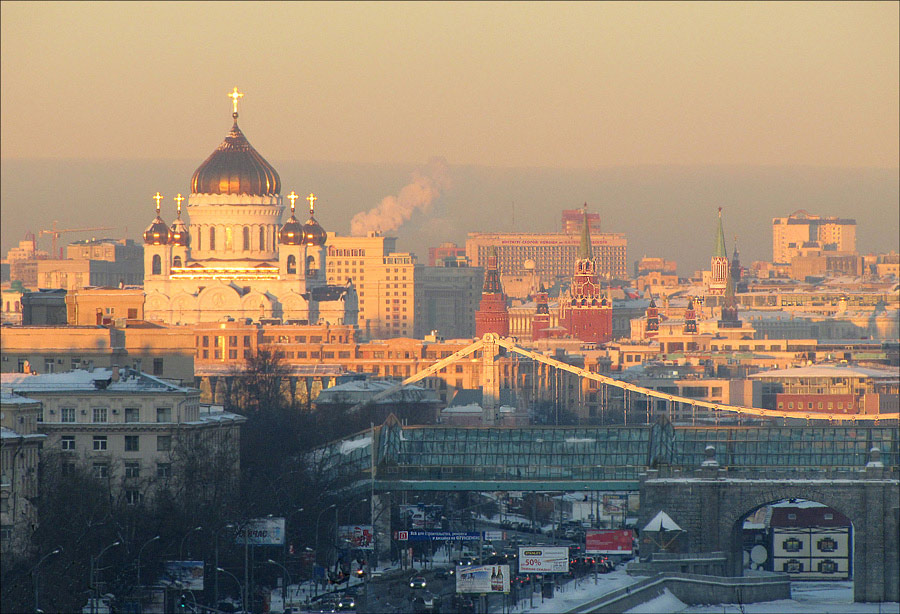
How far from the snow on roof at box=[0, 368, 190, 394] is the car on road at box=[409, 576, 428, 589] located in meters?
12.4

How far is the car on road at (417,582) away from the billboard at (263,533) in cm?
480

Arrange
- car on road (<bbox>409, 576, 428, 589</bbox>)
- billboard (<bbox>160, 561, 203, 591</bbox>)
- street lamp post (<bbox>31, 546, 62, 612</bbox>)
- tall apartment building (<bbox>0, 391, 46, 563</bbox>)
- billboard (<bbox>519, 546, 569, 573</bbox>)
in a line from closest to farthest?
1. street lamp post (<bbox>31, 546, 62, 612</bbox>)
2. tall apartment building (<bbox>0, 391, 46, 563</bbox>)
3. billboard (<bbox>160, 561, 203, 591</bbox>)
4. billboard (<bbox>519, 546, 569, 573</bbox>)
5. car on road (<bbox>409, 576, 428, 589</bbox>)

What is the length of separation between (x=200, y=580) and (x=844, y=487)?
25387 mm

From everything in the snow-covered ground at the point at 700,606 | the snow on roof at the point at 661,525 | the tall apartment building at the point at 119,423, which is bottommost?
the snow-covered ground at the point at 700,606

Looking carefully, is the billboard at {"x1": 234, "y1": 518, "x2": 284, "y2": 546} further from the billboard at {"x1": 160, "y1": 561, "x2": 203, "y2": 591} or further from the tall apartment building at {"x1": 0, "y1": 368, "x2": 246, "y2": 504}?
the tall apartment building at {"x1": 0, "y1": 368, "x2": 246, "y2": 504}

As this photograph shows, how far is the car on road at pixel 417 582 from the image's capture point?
99.7 m

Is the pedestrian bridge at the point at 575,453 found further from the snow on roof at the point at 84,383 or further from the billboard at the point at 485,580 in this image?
the billboard at the point at 485,580

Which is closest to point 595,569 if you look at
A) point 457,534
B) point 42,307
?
point 457,534

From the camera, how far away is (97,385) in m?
108

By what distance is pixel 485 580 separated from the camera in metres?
93.6

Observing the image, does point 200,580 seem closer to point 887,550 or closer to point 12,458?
point 12,458

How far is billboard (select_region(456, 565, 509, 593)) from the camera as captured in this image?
9338 centimetres

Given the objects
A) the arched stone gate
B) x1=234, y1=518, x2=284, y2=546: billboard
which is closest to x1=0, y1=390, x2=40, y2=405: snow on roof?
x1=234, y1=518, x2=284, y2=546: billboard

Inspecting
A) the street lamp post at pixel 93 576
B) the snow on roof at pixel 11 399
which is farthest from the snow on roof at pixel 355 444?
the street lamp post at pixel 93 576
